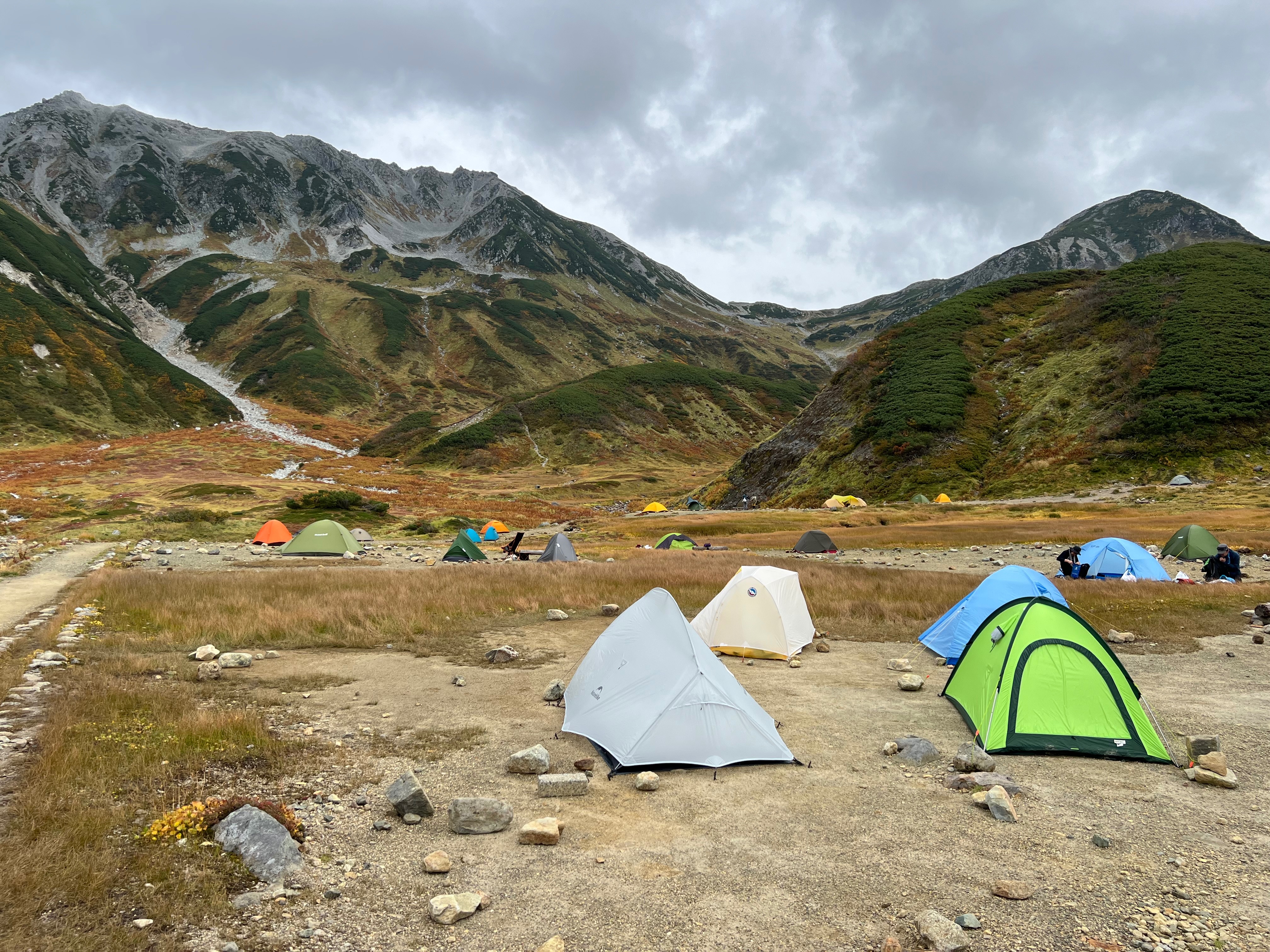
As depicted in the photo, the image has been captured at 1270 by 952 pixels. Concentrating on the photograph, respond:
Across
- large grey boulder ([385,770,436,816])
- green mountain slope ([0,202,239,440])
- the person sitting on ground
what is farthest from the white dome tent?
green mountain slope ([0,202,239,440])

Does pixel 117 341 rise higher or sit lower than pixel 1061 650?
higher

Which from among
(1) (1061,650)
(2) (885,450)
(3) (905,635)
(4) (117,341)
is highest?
(4) (117,341)

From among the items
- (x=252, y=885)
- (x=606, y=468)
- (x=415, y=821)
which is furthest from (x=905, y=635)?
(x=606, y=468)

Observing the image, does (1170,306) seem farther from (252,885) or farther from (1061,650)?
(252,885)

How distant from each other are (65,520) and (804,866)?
6095cm

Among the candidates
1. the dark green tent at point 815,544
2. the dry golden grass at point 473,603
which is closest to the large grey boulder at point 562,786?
the dry golden grass at point 473,603

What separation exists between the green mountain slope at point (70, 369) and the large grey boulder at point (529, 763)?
423 feet

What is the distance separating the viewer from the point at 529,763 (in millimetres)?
8852

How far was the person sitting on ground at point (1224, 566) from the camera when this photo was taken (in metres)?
25.5

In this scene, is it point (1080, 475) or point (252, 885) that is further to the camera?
point (1080, 475)

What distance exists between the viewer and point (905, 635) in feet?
60.6

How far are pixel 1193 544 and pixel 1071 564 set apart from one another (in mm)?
10408

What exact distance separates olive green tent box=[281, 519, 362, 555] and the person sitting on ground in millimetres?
44308

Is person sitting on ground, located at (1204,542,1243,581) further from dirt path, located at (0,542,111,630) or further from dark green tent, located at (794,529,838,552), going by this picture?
dirt path, located at (0,542,111,630)
